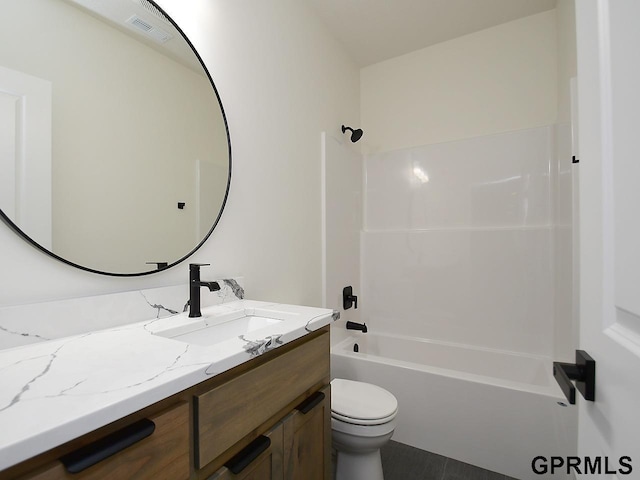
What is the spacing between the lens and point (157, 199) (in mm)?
1172

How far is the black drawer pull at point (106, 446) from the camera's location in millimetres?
454

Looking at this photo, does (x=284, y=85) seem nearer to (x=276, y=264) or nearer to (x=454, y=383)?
(x=276, y=264)

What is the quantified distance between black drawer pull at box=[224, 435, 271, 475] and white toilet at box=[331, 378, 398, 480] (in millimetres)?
653

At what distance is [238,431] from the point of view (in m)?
0.75

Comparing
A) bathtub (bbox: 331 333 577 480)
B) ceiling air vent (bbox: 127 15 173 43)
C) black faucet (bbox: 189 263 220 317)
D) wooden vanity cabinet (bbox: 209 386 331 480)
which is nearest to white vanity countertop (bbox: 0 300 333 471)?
black faucet (bbox: 189 263 220 317)

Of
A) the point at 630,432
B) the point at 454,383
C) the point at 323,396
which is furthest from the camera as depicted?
the point at 454,383

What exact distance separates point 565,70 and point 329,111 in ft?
4.85

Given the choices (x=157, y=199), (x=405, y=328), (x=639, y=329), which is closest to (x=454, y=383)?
(x=405, y=328)

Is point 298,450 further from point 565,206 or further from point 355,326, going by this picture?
point 565,206

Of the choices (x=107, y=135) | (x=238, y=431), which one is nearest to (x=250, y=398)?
(x=238, y=431)

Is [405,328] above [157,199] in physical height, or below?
below

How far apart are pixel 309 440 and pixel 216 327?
0.50 metres

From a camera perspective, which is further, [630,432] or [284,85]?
[284,85]

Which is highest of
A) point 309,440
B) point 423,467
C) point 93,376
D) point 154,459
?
point 93,376
